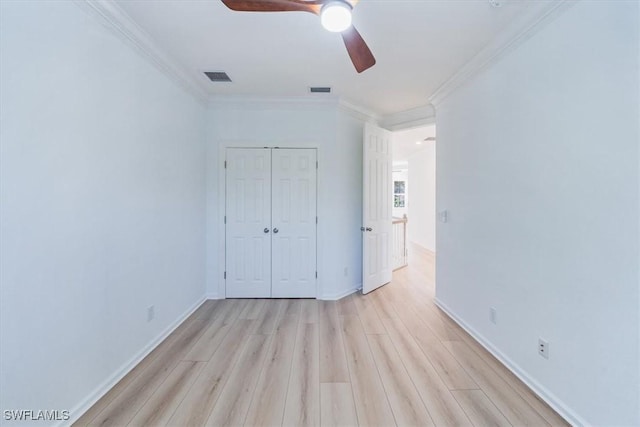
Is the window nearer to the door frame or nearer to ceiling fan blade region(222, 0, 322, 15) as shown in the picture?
the door frame

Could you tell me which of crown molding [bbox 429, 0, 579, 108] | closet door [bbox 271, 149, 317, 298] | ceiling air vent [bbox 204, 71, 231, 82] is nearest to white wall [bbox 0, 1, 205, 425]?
ceiling air vent [bbox 204, 71, 231, 82]

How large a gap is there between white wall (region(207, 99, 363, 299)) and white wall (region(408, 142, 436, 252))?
372 cm

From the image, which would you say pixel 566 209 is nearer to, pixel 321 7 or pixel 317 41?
pixel 321 7

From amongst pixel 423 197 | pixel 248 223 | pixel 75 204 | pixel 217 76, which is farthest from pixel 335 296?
pixel 423 197

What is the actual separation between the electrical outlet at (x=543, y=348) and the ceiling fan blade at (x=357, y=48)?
7.06 ft

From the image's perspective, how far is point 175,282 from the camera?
261 cm

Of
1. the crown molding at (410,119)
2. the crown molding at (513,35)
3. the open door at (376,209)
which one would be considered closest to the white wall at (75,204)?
the open door at (376,209)

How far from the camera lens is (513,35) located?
188cm

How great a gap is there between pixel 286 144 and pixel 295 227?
111 centimetres

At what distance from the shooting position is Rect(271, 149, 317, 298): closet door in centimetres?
337

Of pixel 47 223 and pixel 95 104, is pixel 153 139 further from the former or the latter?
pixel 47 223

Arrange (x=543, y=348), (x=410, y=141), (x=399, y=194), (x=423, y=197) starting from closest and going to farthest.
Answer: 1. (x=543, y=348)
2. (x=410, y=141)
3. (x=423, y=197)
4. (x=399, y=194)

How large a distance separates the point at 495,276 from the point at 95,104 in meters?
3.22

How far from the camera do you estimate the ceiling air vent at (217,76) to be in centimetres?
266
